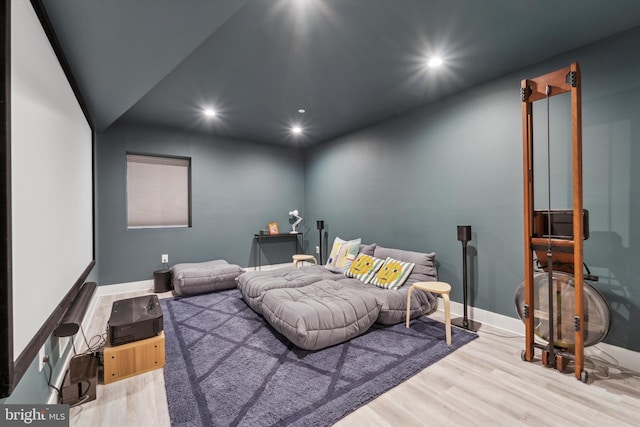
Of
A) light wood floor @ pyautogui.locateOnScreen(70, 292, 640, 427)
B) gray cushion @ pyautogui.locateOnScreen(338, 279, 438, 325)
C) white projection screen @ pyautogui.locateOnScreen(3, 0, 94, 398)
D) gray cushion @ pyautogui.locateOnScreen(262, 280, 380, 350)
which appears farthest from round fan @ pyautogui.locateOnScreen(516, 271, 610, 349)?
white projection screen @ pyautogui.locateOnScreen(3, 0, 94, 398)

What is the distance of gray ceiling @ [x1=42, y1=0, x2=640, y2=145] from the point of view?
1.55 metres

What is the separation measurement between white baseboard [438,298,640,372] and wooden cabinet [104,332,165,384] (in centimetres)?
300

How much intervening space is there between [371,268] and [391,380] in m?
1.64

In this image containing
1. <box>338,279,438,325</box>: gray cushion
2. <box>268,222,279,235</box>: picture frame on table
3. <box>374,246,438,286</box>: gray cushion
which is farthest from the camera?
<box>268,222,279,235</box>: picture frame on table

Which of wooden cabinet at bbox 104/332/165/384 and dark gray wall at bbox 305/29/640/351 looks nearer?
wooden cabinet at bbox 104/332/165/384

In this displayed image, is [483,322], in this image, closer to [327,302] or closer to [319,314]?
[327,302]

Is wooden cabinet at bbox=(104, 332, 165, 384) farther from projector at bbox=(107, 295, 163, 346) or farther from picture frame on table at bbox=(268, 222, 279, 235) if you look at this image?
picture frame on table at bbox=(268, 222, 279, 235)

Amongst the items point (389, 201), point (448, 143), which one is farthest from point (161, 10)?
point (389, 201)

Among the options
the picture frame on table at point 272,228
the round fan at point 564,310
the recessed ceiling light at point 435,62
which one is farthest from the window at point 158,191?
the round fan at point 564,310

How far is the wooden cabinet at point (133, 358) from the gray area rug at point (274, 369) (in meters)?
0.13

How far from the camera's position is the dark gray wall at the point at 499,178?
2107 millimetres

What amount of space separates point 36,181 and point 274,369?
1.83 m

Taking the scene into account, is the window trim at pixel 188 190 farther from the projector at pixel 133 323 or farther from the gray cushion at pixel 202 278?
the projector at pixel 133 323

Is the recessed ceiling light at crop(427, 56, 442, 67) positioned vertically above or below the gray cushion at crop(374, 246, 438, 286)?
above
